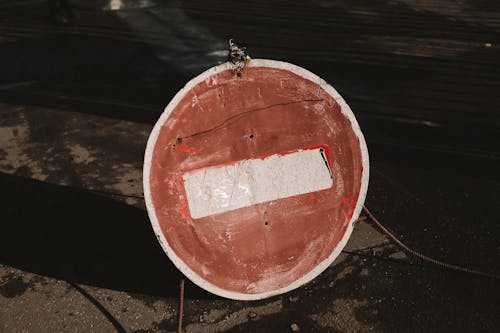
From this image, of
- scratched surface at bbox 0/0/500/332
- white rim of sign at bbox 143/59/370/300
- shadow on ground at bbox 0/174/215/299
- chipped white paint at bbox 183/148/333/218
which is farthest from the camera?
shadow on ground at bbox 0/174/215/299

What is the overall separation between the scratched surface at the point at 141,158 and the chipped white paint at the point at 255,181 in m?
1.05

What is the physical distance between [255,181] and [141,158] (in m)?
2.75

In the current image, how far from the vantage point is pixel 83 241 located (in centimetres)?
391

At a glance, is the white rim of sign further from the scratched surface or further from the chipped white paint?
the scratched surface

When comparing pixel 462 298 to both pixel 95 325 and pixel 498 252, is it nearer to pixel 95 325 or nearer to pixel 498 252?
pixel 498 252

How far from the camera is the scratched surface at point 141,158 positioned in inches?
127

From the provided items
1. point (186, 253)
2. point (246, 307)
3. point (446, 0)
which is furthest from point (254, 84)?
point (446, 0)

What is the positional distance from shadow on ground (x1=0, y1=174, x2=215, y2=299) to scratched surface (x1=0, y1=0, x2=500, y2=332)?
0.01 metres

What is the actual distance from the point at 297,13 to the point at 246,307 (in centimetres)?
940

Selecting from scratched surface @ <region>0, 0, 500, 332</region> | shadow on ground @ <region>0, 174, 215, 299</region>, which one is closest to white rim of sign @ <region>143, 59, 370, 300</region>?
scratched surface @ <region>0, 0, 500, 332</region>

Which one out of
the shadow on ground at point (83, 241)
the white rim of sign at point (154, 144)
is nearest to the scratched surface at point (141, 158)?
the shadow on ground at point (83, 241)

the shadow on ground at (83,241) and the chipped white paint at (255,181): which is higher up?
the chipped white paint at (255,181)

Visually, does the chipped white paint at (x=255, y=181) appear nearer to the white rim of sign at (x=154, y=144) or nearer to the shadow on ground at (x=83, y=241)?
the white rim of sign at (x=154, y=144)

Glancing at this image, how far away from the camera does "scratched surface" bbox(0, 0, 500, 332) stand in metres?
3.24
